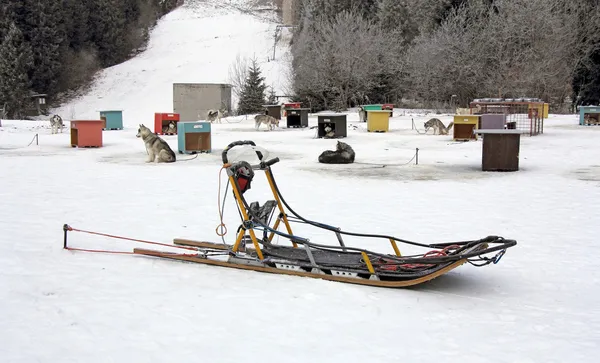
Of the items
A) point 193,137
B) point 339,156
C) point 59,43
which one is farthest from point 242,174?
→ point 59,43

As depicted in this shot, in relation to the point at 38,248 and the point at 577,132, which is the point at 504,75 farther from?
the point at 38,248

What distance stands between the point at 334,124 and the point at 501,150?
910 centimetres

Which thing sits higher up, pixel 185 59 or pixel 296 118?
pixel 185 59

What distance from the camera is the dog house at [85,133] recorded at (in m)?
17.3

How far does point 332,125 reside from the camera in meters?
20.5

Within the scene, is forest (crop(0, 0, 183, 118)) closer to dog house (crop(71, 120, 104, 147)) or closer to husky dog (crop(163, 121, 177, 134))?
husky dog (crop(163, 121, 177, 134))

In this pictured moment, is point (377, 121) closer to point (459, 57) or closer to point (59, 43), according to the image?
point (459, 57)

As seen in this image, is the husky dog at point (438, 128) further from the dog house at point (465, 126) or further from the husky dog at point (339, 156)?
the husky dog at point (339, 156)

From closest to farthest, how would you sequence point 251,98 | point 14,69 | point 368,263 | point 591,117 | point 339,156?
point 368,263
point 339,156
point 591,117
point 251,98
point 14,69

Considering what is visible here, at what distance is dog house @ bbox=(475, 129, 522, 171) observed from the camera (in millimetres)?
11812

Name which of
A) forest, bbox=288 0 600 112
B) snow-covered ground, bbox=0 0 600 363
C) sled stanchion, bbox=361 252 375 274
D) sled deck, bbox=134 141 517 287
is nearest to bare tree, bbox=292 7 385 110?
forest, bbox=288 0 600 112

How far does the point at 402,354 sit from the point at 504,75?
32.5 m

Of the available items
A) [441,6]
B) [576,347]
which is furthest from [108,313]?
[441,6]

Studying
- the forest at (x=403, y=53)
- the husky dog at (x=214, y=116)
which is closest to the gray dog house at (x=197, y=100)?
the husky dog at (x=214, y=116)
